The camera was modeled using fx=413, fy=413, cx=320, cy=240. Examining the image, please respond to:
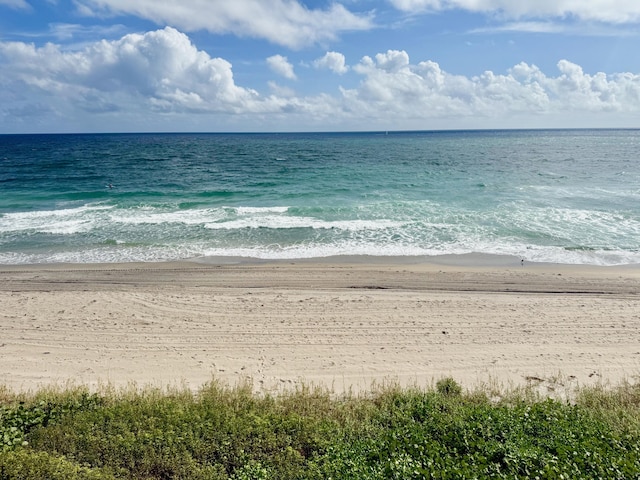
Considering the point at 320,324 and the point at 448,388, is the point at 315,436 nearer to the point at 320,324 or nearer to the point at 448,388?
the point at 448,388

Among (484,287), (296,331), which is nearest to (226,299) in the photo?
(296,331)

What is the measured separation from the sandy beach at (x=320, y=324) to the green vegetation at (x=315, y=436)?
1.43m

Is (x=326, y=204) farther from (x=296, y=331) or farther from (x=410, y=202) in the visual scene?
(x=296, y=331)

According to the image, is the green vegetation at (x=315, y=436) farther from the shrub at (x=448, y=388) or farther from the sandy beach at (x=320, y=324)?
the sandy beach at (x=320, y=324)

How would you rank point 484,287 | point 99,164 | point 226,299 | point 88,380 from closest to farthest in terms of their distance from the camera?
point 88,380 < point 226,299 < point 484,287 < point 99,164

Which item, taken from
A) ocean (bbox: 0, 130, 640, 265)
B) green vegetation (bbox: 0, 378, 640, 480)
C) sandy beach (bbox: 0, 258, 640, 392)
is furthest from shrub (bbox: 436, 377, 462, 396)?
ocean (bbox: 0, 130, 640, 265)

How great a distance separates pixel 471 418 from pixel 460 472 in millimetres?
1525

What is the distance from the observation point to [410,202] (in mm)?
28250

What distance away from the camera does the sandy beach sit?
30.5ft

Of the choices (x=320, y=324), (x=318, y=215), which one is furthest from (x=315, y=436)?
(x=318, y=215)

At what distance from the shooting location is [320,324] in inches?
458

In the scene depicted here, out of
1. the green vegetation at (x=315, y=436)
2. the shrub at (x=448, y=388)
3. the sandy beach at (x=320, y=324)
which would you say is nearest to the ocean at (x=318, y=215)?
the sandy beach at (x=320, y=324)

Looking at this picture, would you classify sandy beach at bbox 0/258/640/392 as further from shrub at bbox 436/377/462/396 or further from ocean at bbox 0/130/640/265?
ocean at bbox 0/130/640/265

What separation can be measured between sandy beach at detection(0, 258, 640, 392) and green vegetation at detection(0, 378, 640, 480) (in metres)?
1.43
